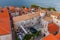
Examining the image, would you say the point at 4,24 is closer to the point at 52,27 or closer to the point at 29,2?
the point at 52,27

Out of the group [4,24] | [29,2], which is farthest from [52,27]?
[29,2]

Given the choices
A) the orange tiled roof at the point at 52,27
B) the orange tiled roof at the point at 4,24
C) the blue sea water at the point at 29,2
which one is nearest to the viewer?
the orange tiled roof at the point at 4,24

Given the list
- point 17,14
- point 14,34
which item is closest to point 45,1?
point 17,14

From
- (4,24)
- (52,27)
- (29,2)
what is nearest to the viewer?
(4,24)

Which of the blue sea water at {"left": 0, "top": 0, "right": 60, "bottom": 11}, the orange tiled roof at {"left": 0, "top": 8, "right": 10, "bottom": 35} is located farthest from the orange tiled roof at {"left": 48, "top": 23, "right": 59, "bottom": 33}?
the blue sea water at {"left": 0, "top": 0, "right": 60, "bottom": 11}

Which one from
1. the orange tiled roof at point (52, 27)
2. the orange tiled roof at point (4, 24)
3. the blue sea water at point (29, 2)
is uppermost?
the orange tiled roof at point (4, 24)

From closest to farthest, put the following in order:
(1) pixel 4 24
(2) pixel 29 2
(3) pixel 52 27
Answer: (1) pixel 4 24 → (3) pixel 52 27 → (2) pixel 29 2

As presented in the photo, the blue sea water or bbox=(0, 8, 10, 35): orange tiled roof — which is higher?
bbox=(0, 8, 10, 35): orange tiled roof

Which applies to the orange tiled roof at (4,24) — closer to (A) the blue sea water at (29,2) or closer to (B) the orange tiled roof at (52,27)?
(B) the orange tiled roof at (52,27)

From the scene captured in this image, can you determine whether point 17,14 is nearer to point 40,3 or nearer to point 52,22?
point 52,22

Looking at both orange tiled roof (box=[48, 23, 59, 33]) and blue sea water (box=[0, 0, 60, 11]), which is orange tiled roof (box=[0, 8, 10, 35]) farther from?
blue sea water (box=[0, 0, 60, 11])

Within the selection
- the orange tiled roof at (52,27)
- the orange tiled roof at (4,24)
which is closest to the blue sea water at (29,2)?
the orange tiled roof at (52,27)
